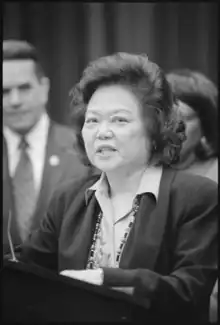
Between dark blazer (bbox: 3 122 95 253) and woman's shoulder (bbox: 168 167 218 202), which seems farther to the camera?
dark blazer (bbox: 3 122 95 253)

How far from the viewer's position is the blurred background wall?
1912 millimetres

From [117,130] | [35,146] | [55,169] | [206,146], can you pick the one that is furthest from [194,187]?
[35,146]

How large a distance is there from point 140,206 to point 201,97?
0.49 metres

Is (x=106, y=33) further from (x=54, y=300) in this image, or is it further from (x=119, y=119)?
(x=54, y=300)

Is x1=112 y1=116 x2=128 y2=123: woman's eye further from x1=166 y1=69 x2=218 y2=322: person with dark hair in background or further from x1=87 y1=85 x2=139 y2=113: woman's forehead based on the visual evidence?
x1=166 y1=69 x2=218 y2=322: person with dark hair in background

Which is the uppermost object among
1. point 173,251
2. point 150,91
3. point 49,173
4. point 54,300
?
point 150,91

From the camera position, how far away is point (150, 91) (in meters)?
1.82

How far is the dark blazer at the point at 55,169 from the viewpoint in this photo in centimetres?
201

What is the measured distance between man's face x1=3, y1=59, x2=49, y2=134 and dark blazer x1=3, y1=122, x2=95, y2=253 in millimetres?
112

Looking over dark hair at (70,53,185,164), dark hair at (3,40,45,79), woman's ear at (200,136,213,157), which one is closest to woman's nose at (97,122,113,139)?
dark hair at (70,53,185,164)

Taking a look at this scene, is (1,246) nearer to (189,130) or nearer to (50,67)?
(50,67)

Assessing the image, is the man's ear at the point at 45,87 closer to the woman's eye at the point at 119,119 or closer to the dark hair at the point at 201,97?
the woman's eye at the point at 119,119

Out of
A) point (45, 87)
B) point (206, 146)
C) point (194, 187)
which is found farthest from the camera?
point (45, 87)

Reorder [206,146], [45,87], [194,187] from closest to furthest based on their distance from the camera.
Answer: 1. [194,187]
2. [206,146]
3. [45,87]
